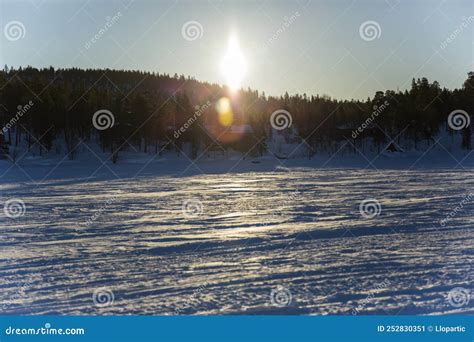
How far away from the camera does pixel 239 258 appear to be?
860cm

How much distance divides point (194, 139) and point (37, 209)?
39.3m

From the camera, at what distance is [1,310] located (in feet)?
20.2

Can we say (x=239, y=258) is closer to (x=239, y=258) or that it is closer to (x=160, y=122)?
(x=239, y=258)

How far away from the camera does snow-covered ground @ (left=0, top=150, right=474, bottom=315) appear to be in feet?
20.8

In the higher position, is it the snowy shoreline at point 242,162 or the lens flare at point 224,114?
the lens flare at point 224,114

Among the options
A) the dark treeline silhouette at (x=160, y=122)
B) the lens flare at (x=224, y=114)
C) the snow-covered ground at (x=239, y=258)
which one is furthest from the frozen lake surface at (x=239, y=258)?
the lens flare at (x=224, y=114)

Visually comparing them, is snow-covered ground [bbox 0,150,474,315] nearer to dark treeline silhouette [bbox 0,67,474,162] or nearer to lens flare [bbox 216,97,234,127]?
dark treeline silhouette [bbox 0,67,474,162]

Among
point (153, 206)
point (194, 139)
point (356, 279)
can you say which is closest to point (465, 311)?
point (356, 279)

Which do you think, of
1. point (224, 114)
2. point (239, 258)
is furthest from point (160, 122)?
point (239, 258)

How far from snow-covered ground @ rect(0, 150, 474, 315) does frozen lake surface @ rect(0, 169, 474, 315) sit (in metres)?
0.02

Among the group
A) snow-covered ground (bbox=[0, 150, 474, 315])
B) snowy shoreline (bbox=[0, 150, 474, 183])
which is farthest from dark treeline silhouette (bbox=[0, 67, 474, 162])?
snow-covered ground (bbox=[0, 150, 474, 315])

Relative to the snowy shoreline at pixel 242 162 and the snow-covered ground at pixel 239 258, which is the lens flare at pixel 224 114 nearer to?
the snowy shoreline at pixel 242 162

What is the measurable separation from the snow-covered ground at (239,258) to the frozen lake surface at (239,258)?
0.02 m

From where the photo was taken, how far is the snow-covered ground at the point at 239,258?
20.8 feet
